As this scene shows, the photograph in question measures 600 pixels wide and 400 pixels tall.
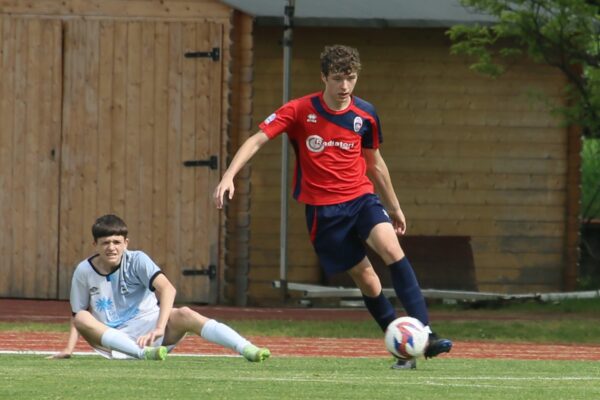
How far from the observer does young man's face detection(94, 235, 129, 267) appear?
11758mm

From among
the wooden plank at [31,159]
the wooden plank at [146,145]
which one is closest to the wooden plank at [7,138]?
the wooden plank at [31,159]

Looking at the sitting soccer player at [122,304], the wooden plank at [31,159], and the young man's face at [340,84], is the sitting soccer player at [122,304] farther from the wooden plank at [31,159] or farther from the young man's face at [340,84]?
the wooden plank at [31,159]

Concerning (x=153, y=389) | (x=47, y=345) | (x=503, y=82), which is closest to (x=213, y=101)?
(x=503, y=82)

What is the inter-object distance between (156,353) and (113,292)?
2.01 feet

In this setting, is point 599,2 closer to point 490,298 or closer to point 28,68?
point 490,298

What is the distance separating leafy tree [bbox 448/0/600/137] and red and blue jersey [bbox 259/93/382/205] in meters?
6.90

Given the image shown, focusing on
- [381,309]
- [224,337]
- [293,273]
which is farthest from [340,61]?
[293,273]

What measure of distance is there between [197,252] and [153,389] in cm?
1156

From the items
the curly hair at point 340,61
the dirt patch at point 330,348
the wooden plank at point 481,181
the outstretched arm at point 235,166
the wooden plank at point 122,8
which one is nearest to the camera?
the outstretched arm at point 235,166

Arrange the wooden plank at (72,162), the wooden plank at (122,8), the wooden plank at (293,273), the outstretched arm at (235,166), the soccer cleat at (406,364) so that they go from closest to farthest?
the outstretched arm at (235,166), the soccer cleat at (406,364), the wooden plank at (122,8), the wooden plank at (72,162), the wooden plank at (293,273)

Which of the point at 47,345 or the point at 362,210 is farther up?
the point at 362,210

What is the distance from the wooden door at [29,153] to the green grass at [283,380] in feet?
26.2

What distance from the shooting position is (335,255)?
37.8 ft

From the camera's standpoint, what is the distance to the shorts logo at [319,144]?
37.5 feet
